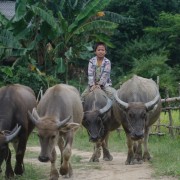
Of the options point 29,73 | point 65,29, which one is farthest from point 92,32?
point 29,73

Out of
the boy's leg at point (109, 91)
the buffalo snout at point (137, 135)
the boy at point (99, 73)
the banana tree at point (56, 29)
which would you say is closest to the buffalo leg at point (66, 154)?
the buffalo snout at point (137, 135)

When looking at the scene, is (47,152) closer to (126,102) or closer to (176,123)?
(126,102)

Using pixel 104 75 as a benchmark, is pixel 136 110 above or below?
below

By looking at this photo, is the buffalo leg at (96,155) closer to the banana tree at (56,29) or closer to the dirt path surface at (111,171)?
the dirt path surface at (111,171)

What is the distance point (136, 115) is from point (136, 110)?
0.10m

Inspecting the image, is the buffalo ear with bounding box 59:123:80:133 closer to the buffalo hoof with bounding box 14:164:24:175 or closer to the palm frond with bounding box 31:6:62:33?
the buffalo hoof with bounding box 14:164:24:175

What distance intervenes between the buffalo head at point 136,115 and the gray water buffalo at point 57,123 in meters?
0.91

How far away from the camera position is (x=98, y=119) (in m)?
9.18

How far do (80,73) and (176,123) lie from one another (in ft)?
32.1

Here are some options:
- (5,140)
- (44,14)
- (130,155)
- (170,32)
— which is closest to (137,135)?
(130,155)

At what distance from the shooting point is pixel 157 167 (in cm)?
834

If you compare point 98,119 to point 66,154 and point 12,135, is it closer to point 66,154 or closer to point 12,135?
point 66,154

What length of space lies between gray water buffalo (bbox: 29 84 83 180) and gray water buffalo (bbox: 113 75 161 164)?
0.96m

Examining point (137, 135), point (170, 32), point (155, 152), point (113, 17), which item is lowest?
point (155, 152)
